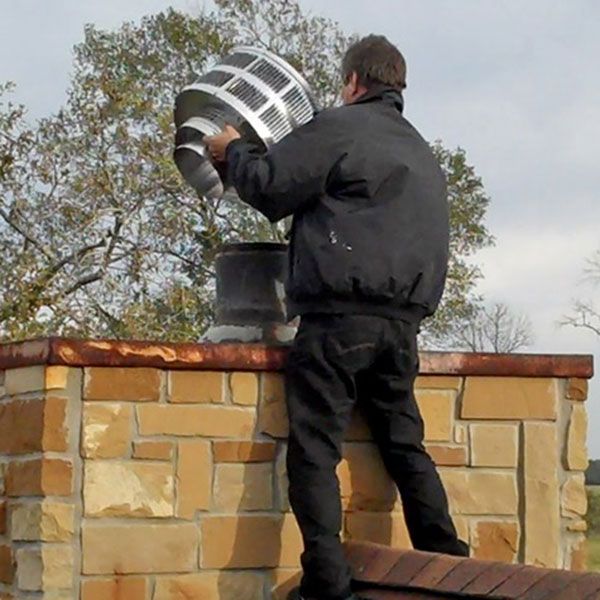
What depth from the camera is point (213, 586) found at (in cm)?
377

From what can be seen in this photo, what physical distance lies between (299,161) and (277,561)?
1048 millimetres

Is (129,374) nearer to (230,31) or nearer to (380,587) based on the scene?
(380,587)

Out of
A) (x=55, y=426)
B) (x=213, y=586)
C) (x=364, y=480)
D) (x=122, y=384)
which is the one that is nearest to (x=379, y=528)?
(x=364, y=480)

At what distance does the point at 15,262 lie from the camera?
15.4 meters


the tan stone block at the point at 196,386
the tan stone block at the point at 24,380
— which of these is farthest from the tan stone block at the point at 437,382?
the tan stone block at the point at 24,380

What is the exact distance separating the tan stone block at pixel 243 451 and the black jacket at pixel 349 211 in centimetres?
38

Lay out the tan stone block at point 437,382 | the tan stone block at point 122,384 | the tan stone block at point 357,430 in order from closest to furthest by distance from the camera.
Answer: the tan stone block at point 122,384 < the tan stone block at point 357,430 < the tan stone block at point 437,382

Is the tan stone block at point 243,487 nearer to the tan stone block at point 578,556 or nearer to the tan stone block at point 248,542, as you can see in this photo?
the tan stone block at point 248,542

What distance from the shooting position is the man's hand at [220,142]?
12.6 ft

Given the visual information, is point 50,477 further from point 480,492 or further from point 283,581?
point 480,492

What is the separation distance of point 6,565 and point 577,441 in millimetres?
1623

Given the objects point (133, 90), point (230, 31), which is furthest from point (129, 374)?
point (230, 31)

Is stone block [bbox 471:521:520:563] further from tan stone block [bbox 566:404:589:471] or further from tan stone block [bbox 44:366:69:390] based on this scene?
tan stone block [bbox 44:366:69:390]

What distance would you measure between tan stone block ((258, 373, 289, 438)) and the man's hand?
59 cm
